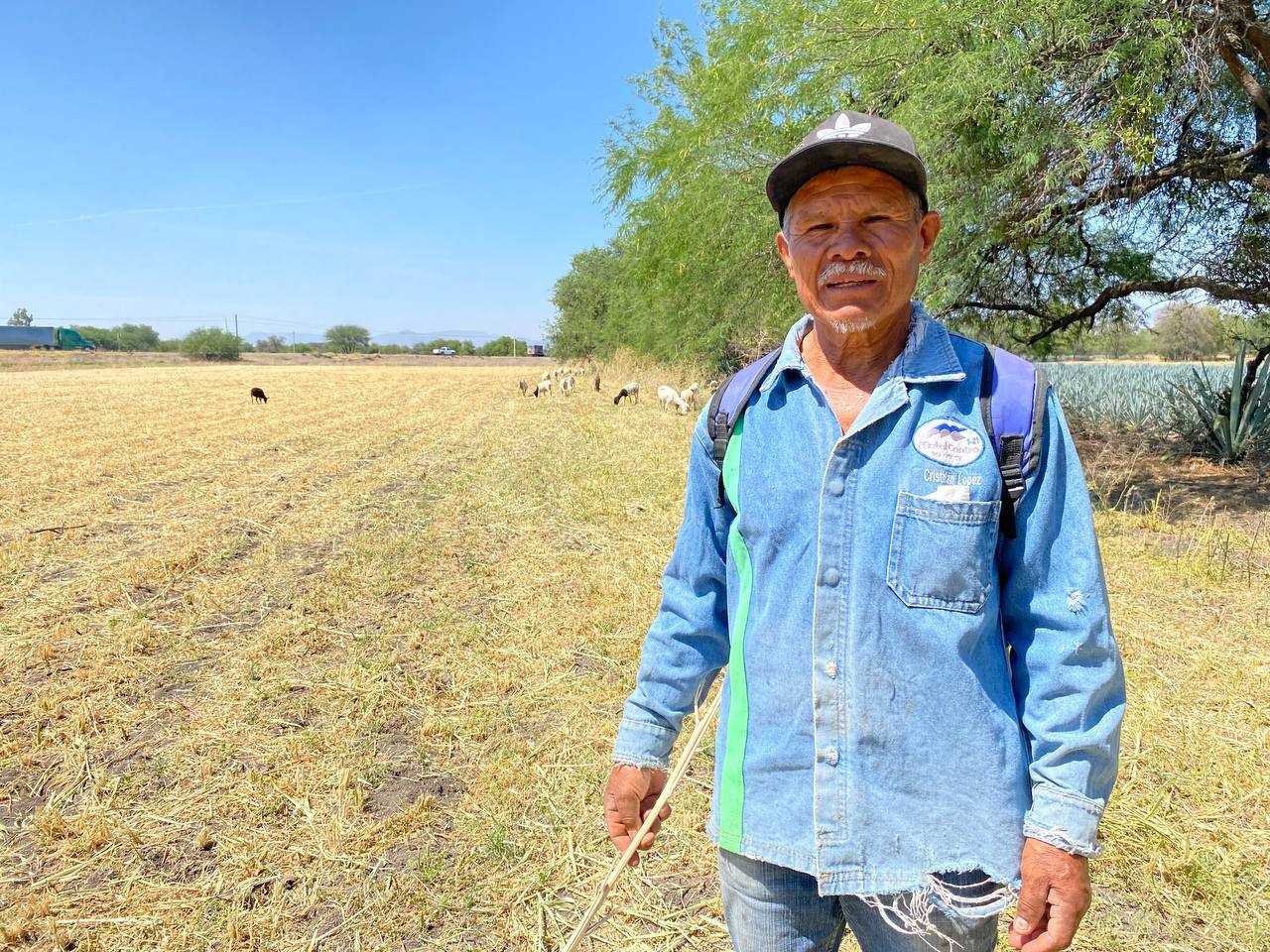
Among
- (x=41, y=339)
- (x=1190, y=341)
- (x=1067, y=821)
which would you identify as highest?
(x=1190, y=341)

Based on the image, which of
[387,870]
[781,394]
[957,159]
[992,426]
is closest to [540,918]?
[387,870]

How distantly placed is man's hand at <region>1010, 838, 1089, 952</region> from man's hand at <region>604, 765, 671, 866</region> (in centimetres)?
64

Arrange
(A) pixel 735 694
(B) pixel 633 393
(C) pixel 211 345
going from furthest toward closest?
(C) pixel 211 345, (B) pixel 633 393, (A) pixel 735 694

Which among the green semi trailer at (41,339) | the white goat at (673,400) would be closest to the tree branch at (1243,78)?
the white goat at (673,400)

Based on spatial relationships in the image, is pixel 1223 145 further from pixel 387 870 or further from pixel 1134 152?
pixel 387 870

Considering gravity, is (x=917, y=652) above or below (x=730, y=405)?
below

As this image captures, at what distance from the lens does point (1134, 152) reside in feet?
20.3

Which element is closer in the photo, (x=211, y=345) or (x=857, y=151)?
(x=857, y=151)

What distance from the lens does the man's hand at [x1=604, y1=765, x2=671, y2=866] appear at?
1.56m

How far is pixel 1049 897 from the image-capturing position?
122 cm

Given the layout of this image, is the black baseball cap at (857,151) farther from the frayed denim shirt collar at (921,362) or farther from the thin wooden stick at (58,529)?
the thin wooden stick at (58,529)

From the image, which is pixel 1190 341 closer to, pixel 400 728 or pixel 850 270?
pixel 400 728

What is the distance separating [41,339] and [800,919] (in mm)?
87145

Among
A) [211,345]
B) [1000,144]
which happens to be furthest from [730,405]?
[211,345]
